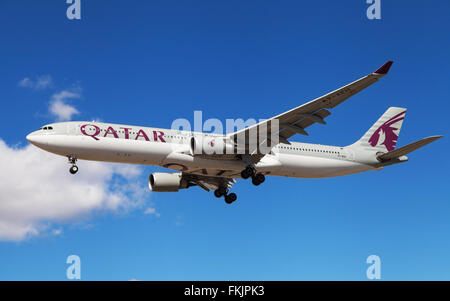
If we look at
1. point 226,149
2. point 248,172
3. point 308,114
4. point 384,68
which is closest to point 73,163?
point 226,149

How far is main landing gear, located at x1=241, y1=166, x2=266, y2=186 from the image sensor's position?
108 feet

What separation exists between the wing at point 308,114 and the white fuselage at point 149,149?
7.51 feet

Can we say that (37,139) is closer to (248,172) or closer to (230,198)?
(248,172)

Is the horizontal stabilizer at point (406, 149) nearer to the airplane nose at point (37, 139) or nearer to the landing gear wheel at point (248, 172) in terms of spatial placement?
the landing gear wheel at point (248, 172)

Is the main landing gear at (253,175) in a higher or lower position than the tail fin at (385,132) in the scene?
lower

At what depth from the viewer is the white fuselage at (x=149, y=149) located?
30375 mm

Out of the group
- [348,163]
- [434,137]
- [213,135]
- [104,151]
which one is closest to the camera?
[434,137]

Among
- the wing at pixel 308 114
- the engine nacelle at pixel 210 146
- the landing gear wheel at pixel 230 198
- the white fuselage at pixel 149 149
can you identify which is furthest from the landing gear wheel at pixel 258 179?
the landing gear wheel at pixel 230 198
